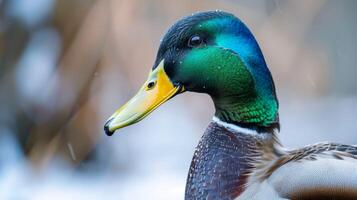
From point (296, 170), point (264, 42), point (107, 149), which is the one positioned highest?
point (296, 170)

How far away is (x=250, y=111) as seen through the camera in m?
2.18

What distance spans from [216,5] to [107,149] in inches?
40.5

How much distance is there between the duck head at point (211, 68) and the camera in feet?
7.01

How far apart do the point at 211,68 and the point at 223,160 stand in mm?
211

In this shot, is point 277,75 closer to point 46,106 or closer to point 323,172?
point 46,106

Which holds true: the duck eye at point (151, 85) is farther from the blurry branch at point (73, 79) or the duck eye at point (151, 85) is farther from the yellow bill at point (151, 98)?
the blurry branch at point (73, 79)

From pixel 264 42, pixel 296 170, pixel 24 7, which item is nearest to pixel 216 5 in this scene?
pixel 264 42

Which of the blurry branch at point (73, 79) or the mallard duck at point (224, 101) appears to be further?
the blurry branch at point (73, 79)

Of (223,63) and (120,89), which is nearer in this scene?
(223,63)

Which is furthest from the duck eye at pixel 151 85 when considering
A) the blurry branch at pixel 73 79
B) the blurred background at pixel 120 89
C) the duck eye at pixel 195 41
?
the blurry branch at pixel 73 79

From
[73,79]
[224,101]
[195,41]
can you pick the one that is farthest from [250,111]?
[73,79]

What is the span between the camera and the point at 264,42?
4.74m

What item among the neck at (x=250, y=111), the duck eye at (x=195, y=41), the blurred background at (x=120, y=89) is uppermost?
the duck eye at (x=195, y=41)

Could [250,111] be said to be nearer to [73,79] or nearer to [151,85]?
[151,85]
